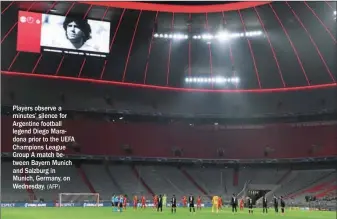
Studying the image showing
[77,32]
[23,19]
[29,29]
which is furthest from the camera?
[77,32]

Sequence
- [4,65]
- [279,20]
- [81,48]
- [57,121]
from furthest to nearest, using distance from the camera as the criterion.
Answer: [4,65], [279,20], [81,48], [57,121]

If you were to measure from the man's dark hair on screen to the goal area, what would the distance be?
57.2 ft

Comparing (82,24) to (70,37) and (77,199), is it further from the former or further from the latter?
(77,199)

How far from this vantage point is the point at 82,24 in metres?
40.8

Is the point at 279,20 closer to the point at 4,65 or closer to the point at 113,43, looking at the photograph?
the point at 113,43

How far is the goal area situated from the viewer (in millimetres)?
46678

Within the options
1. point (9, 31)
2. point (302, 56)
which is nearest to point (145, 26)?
point (9, 31)

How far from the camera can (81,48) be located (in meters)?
40.9

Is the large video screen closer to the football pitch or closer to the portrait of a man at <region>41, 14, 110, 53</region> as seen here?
the portrait of a man at <region>41, 14, 110, 53</region>

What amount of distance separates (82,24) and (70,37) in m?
1.67

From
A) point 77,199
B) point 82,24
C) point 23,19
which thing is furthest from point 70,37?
point 77,199

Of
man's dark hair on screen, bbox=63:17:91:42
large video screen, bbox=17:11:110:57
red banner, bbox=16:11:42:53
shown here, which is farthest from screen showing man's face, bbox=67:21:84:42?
red banner, bbox=16:11:42:53

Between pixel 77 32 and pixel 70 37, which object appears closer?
pixel 70 37

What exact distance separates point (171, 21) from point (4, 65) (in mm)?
18998
